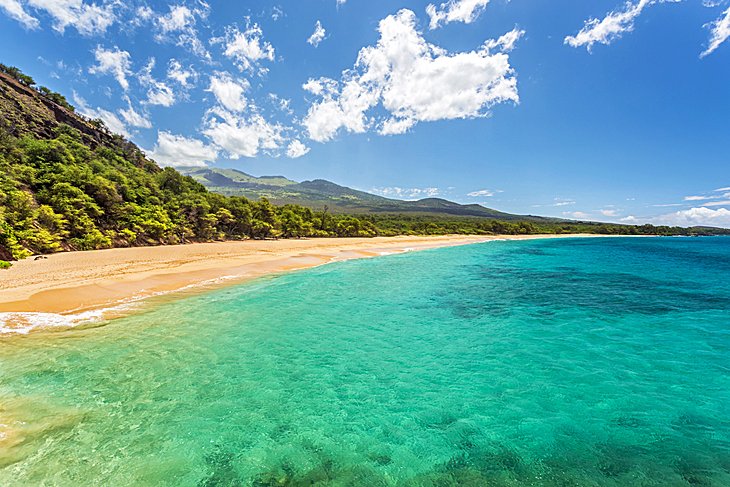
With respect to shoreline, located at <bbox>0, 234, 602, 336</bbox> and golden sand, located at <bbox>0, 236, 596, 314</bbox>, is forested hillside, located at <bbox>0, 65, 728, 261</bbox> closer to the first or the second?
shoreline, located at <bbox>0, 234, 602, 336</bbox>

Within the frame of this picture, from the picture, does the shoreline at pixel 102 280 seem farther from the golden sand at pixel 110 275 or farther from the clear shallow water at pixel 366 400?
the clear shallow water at pixel 366 400

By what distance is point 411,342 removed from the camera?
10742 mm

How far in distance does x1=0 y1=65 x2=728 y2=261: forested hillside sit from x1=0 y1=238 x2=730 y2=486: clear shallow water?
21.0 m

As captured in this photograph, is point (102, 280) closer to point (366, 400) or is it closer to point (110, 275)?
point (110, 275)

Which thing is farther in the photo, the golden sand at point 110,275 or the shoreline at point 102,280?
the golden sand at point 110,275

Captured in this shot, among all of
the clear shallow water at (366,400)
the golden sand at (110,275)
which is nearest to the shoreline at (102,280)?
the golden sand at (110,275)

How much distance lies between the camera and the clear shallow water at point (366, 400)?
4.90 m

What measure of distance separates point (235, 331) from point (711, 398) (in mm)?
13668

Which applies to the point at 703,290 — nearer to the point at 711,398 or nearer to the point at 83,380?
the point at 711,398

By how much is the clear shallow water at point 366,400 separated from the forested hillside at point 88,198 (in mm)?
21009

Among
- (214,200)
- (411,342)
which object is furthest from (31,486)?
(214,200)

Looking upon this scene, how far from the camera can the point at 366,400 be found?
700 cm

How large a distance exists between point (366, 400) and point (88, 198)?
122ft

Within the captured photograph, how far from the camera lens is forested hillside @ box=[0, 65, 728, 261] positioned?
82.2 feet
